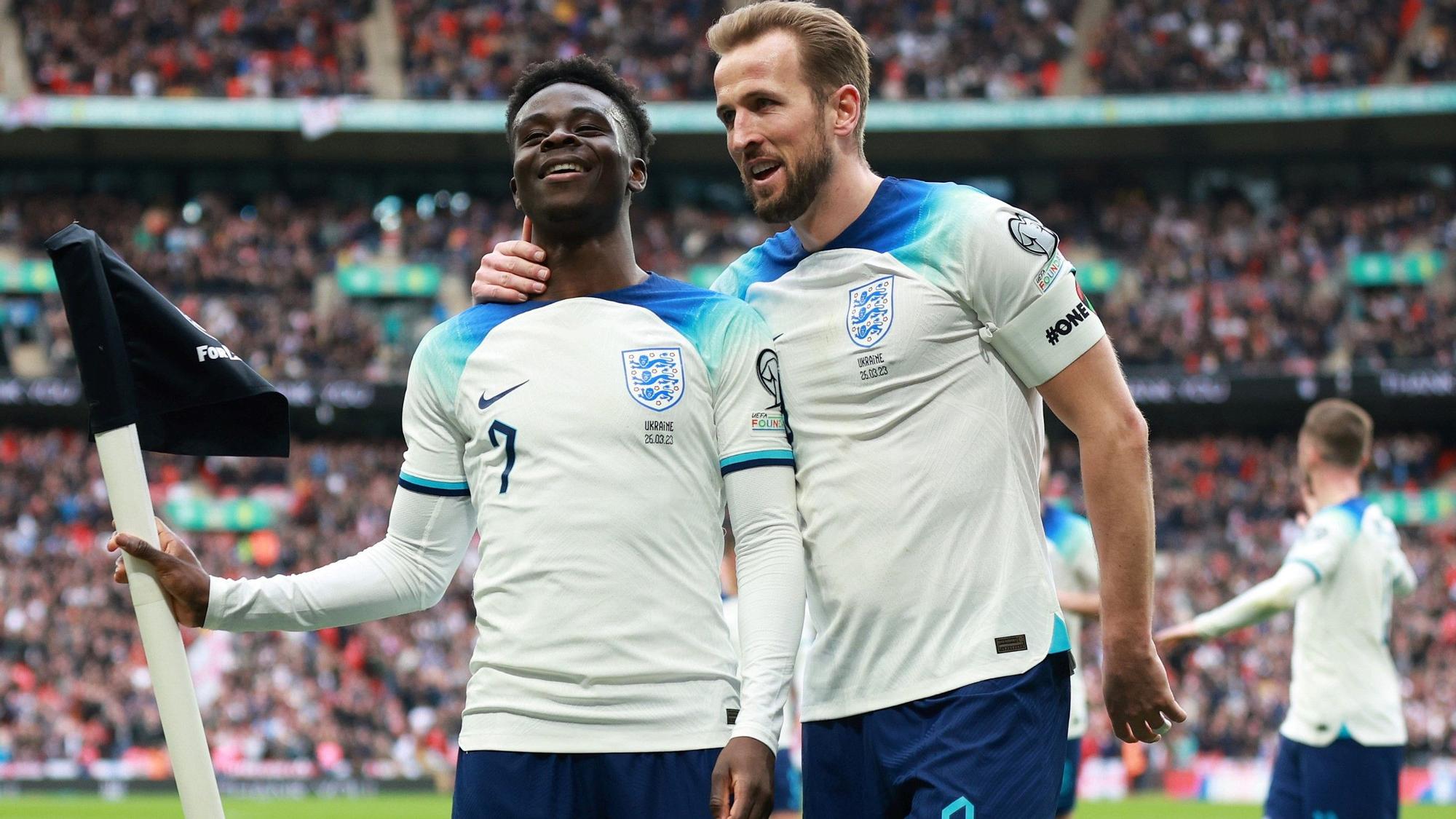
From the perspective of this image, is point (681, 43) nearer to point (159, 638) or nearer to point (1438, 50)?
point (1438, 50)

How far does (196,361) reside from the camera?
3.47 m

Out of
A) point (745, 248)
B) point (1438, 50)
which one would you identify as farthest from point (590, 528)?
point (1438, 50)

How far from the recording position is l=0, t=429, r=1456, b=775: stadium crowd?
2081cm

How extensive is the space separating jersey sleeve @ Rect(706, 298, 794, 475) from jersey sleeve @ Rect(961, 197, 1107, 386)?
48 cm

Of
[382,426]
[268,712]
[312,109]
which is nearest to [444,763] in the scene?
[268,712]

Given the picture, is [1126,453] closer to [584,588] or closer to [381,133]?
[584,588]

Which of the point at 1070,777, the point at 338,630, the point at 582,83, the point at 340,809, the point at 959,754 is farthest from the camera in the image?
the point at 338,630

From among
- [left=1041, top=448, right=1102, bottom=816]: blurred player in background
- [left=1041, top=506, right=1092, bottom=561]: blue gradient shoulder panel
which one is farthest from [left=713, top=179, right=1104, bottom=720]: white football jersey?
[left=1041, top=506, right=1092, bottom=561]: blue gradient shoulder panel

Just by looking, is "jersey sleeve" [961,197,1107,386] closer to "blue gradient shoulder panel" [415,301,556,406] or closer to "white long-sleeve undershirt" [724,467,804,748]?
"white long-sleeve undershirt" [724,467,804,748]

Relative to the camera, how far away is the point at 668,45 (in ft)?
101

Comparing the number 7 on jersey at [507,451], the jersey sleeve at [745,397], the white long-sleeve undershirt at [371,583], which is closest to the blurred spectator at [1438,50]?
the jersey sleeve at [745,397]

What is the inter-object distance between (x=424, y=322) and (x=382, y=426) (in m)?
2.13

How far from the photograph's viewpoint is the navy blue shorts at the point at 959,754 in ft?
10.4

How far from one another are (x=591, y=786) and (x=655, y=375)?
2.83ft
